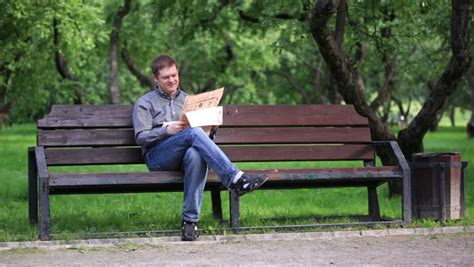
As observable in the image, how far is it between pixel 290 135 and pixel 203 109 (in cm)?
142

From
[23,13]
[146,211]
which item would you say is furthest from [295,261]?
[23,13]

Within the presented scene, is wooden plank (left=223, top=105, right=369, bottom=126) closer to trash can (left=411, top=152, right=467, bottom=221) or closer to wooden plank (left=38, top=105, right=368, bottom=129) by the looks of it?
wooden plank (left=38, top=105, right=368, bottom=129)

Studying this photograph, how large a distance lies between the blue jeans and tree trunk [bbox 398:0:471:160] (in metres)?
3.91

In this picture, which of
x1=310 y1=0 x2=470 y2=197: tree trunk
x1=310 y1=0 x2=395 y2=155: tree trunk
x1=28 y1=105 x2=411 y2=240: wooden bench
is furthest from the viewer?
x1=310 y1=0 x2=470 y2=197: tree trunk

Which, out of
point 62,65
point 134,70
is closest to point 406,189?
point 62,65

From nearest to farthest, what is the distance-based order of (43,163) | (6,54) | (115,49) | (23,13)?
(43,163), (23,13), (6,54), (115,49)

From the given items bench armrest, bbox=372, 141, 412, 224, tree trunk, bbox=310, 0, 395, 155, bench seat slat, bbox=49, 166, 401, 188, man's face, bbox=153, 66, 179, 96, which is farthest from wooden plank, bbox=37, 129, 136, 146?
tree trunk, bbox=310, 0, 395, 155

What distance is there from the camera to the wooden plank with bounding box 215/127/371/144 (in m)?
8.31

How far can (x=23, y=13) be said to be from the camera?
19.5 meters

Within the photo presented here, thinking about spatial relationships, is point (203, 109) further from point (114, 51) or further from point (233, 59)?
point (233, 59)

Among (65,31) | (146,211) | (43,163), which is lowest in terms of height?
(146,211)

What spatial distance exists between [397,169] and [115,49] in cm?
2189

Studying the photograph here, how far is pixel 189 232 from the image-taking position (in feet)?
23.6

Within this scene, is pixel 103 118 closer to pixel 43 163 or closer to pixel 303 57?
pixel 43 163
